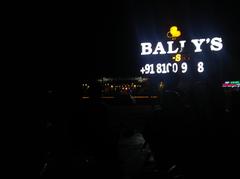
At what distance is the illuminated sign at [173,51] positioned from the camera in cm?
1639

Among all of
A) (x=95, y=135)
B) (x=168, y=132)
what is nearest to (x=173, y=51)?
(x=95, y=135)

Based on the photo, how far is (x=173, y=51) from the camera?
17.4 m

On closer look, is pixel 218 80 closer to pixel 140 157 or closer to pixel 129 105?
pixel 140 157

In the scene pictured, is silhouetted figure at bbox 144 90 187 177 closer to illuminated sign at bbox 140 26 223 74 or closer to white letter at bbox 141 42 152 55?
illuminated sign at bbox 140 26 223 74

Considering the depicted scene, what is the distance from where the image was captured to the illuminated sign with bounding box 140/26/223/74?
1639 centimetres

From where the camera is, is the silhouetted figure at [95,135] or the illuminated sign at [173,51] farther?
the illuminated sign at [173,51]

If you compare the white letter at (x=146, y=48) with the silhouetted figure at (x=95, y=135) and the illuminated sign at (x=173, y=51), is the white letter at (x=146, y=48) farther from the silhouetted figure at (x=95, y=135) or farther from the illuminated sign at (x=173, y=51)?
the silhouetted figure at (x=95, y=135)

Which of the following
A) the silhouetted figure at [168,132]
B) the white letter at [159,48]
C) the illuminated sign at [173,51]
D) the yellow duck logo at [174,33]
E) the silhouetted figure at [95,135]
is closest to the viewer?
the silhouetted figure at [168,132]

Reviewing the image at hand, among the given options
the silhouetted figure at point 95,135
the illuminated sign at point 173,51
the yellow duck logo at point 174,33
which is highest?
the yellow duck logo at point 174,33

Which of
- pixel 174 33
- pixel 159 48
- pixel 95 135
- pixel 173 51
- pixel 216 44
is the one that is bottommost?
pixel 95 135

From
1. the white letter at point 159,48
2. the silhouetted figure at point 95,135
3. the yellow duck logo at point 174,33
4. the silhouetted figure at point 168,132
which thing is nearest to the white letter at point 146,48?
the white letter at point 159,48

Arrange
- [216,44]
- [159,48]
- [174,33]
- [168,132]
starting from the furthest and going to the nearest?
1. [216,44]
2. [159,48]
3. [174,33]
4. [168,132]

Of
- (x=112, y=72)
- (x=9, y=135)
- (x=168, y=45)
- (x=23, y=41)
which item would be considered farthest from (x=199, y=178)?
(x=112, y=72)

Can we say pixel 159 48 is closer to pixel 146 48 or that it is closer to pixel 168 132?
pixel 146 48
